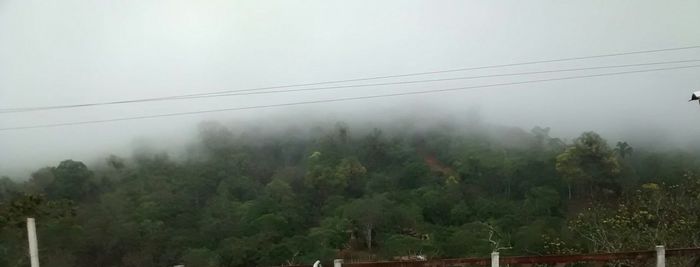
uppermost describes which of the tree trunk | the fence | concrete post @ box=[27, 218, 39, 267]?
concrete post @ box=[27, 218, 39, 267]

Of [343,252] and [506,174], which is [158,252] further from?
[506,174]


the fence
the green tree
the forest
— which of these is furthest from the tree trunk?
the fence

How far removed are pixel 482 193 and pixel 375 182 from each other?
33.5 ft

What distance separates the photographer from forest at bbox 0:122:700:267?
140ft

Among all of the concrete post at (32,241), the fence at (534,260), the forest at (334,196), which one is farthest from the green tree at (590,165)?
the concrete post at (32,241)

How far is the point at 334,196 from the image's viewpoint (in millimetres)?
58156

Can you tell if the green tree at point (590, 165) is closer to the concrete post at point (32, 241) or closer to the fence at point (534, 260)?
the fence at point (534, 260)

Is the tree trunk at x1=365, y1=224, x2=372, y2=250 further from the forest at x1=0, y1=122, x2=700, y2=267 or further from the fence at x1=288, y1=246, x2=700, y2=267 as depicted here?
the fence at x1=288, y1=246, x2=700, y2=267

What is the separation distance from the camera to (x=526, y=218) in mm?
48812

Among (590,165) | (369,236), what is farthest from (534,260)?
(590,165)

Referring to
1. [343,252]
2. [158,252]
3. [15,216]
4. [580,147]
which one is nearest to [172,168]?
[158,252]

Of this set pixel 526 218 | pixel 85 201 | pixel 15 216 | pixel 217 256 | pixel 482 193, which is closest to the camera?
pixel 15 216

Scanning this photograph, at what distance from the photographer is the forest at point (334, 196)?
42812 mm

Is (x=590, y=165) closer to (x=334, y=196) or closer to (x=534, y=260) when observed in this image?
(x=334, y=196)
